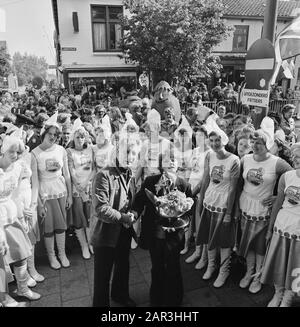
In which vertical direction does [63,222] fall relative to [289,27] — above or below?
below

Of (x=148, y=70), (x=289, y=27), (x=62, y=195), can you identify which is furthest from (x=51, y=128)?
(x=148, y=70)

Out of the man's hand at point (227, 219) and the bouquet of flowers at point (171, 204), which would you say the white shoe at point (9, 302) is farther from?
the man's hand at point (227, 219)

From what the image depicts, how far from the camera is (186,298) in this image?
12.0 feet

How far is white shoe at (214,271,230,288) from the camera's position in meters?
3.85

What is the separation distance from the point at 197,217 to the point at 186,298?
1219mm

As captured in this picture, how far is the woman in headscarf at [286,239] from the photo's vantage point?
3047 mm

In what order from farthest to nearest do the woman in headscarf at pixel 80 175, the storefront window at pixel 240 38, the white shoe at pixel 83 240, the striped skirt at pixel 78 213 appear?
the storefront window at pixel 240 38, the white shoe at pixel 83 240, the striped skirt at pixel 78 213, the woman in headscarf at pixel 80 175

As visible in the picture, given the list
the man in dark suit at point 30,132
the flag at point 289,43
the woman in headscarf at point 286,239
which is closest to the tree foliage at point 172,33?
the flag at point 289,43

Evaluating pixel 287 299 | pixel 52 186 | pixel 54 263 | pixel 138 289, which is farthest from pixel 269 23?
pixel 54 263

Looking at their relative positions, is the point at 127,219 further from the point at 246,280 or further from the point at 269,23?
the point at 269,23

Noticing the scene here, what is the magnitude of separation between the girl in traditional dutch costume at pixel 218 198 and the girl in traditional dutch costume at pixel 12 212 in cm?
222

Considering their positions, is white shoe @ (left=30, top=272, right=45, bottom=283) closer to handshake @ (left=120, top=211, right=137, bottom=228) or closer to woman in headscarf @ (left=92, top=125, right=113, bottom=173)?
woman in headscarf @ (left=92, top=125, right=113, bottom=173)

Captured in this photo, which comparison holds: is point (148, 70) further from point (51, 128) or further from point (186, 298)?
point (186, 298)

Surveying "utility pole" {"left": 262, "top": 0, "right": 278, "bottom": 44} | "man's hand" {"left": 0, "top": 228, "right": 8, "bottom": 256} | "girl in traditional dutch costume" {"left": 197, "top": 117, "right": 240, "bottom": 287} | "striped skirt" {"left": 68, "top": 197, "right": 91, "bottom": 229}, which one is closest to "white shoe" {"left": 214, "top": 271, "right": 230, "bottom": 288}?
"girl in traditional dutch costume" {"left": 197, "top": 117, "right": 240, "bottom": 287}
